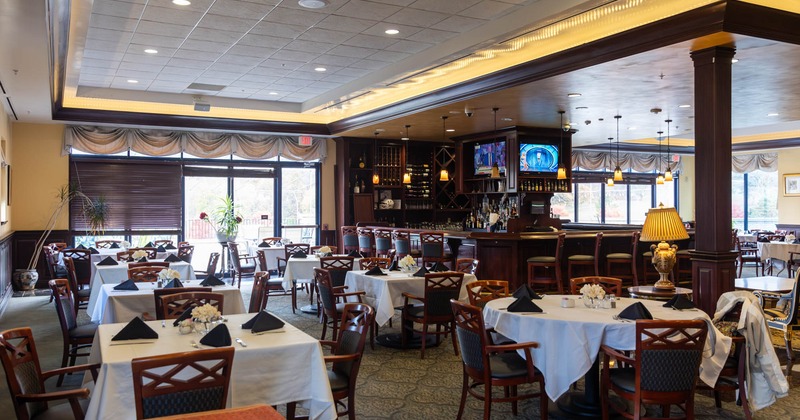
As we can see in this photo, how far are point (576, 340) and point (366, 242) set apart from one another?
7.70 meters

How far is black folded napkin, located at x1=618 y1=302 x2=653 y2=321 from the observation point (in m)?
4.47

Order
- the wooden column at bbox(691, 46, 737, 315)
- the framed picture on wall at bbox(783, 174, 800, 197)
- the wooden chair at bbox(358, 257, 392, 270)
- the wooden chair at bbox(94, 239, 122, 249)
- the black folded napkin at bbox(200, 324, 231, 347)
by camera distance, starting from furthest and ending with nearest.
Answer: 1. the framed picture on wall at bbox(783, 174, 800, 197)
2. the wooden chair at bbox(94, 239, 122, 249)
3. the wooden chair at bbox(358, 257, 392, 270)
4. the wooden column at bbox(691, 46, 737, 315)
5. the black folded napkin at bbox(200, 324, 231, 347)

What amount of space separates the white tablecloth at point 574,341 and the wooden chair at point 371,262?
3.59 m

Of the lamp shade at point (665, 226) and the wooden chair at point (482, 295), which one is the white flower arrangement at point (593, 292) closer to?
the lamp shade at point (665, 226)

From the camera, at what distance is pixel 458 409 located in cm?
502

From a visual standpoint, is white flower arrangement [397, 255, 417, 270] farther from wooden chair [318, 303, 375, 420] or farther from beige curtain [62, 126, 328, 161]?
beige curtain [62, 126, 328, 161]

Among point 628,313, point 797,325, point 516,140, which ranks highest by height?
point 516,140

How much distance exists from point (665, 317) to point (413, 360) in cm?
273

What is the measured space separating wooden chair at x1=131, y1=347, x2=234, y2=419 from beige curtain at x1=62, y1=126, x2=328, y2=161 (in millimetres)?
10423

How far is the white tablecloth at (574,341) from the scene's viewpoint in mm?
4379

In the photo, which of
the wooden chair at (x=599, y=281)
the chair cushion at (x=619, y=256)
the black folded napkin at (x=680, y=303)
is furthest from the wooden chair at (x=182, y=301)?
the chair cushion at (x=619, y=256)

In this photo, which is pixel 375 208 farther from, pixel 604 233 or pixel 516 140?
pixel 604 233

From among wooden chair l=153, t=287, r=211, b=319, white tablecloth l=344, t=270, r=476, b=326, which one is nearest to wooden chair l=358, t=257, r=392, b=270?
white tablecloth l=344, t=270, r=476, b=326

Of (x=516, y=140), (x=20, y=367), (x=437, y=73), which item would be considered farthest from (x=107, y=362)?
(x=516, y=140)
